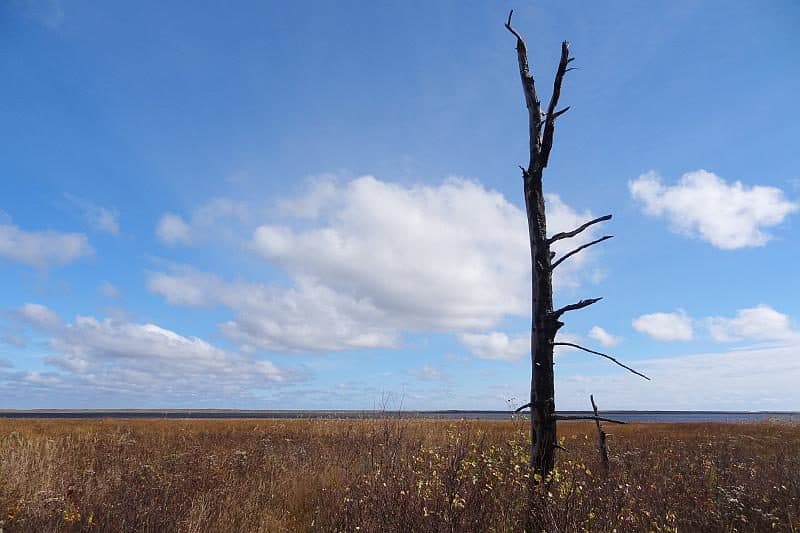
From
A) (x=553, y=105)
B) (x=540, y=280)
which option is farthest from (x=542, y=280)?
(x=553, y=105)

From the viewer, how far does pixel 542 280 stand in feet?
21.8

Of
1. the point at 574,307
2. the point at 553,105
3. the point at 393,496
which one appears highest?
the point at 553,105

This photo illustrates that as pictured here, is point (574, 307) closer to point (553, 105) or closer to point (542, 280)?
point (542, 280)

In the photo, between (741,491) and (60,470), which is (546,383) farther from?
(60,470)

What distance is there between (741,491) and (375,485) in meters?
5.82

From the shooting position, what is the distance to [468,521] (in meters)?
5.02

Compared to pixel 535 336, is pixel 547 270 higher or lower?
higher

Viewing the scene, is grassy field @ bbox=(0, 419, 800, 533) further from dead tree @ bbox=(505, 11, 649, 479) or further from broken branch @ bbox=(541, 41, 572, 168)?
broken branch @ bbox=(541, 41, 572, 168)

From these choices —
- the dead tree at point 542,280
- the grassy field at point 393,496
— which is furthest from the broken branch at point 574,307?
the grassy field at point 393,496

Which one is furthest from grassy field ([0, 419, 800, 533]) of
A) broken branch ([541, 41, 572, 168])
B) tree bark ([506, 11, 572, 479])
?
broken branch ([541, 41, 572, 168])

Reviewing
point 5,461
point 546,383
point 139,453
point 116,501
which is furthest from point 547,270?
point 139,453

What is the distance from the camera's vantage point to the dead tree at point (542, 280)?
6344 millimetres

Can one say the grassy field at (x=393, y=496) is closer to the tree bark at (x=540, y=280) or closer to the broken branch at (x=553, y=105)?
the tree bark at (x=540, y=280)

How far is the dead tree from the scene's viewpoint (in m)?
6.34
